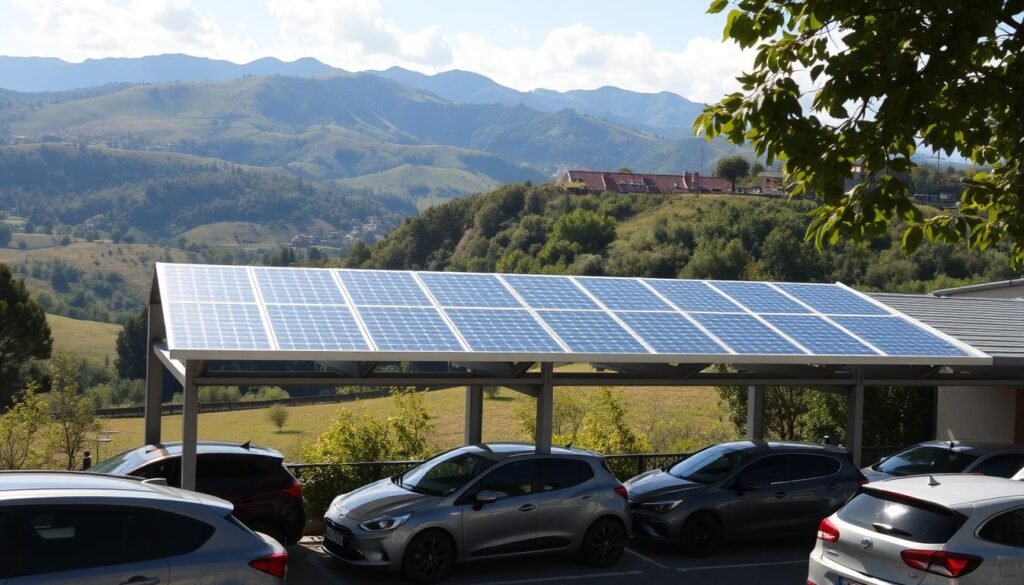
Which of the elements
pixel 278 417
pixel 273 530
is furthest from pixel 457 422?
pixel 273 530

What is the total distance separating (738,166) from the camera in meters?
118

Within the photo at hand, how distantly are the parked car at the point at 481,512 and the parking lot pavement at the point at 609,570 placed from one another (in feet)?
0.93

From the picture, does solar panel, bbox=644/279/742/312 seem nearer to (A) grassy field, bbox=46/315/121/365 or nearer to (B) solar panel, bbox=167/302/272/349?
(B) solar panel, bbox=167/302/272/349

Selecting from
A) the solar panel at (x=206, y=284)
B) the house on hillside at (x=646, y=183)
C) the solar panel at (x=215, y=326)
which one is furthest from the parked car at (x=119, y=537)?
the house on hillside at (x=646, y=183)

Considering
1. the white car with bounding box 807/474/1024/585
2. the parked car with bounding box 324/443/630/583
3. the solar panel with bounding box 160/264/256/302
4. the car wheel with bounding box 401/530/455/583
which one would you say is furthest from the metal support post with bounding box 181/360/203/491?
the white car with bounding box 807/474/1024/585

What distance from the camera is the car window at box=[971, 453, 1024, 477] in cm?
1482

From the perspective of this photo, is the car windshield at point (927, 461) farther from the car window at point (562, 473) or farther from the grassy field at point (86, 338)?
the grassy field at point (86, 338)

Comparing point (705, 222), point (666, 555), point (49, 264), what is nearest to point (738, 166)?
point (705, 222)

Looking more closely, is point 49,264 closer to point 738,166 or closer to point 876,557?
point 738,166

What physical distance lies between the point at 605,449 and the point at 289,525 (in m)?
10.4

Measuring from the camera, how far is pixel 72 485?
24.5ft

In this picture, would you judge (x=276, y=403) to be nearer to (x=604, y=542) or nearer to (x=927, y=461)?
(x=927, y=461)

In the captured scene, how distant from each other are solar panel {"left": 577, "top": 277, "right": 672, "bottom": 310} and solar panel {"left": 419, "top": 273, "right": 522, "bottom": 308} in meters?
1.54

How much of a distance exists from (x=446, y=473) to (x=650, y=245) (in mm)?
78945
